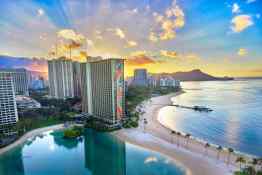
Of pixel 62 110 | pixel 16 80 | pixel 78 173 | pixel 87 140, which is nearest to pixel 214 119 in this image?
pixel 87 140

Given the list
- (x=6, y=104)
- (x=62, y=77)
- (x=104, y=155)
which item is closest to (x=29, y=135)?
(x=6, y=104)

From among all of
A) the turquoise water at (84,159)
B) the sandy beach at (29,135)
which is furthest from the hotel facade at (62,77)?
the turquoise water at (84,159)

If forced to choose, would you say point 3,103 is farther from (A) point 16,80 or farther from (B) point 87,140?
(A) point 16,80

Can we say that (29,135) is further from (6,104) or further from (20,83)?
(20,83)

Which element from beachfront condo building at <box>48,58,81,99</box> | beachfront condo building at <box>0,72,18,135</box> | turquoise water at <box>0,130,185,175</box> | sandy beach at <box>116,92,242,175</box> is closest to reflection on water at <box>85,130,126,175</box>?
turquoise water at <box>0,130,185,175</box>

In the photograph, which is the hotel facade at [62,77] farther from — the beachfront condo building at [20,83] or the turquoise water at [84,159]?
the turquoise water at [84,159]

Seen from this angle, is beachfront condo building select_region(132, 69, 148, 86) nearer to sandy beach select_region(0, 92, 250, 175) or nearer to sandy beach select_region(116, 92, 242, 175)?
sandy beach select_region(0, 92, 250, 175)
